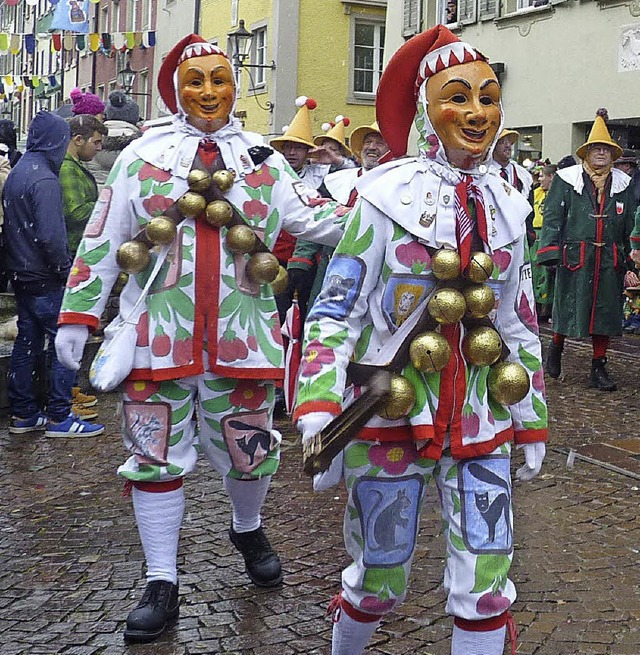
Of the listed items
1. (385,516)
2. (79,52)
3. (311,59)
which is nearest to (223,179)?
(385,516)

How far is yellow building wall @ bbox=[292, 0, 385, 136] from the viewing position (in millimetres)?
27094

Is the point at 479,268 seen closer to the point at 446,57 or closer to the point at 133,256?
the point at 446,57

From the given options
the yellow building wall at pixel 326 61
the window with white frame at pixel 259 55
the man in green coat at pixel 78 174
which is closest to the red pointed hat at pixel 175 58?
the man in green coat at pixel 78 174

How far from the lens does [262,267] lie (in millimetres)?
4020

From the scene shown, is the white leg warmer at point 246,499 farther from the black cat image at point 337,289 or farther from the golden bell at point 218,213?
the black cat image at point 337,289

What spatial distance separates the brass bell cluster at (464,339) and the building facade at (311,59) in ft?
78.6

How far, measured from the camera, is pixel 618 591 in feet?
14.1

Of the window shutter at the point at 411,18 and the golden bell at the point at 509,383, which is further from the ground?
the window shutter at the point at 411,18

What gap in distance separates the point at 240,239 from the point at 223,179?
229mm

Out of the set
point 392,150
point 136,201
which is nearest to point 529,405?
point 392,150

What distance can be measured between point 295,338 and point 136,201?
2668 mm

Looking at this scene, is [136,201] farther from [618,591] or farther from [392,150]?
[618,591]

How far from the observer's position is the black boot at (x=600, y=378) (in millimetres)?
8789

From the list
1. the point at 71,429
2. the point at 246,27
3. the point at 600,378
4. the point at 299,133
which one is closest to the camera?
the point at 71,429
